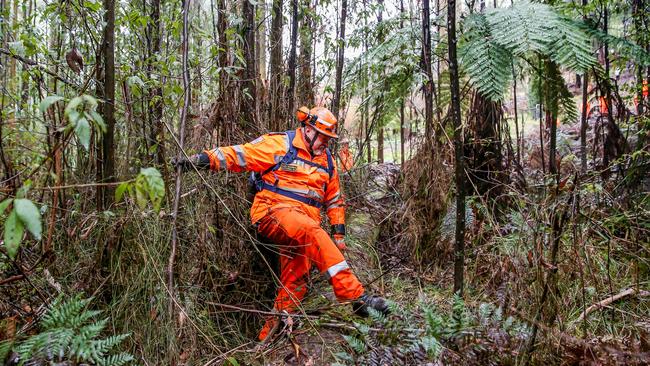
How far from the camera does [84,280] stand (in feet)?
8.70

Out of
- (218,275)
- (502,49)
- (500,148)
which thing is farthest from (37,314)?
(500,148)

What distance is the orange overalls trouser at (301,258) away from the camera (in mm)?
3426

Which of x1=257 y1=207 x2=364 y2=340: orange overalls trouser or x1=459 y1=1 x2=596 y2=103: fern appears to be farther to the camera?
x1=257 y1=207 x2=364 y2=340: orange overalls trouser

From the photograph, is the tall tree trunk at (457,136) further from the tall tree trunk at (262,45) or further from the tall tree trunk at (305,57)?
the tall tree trunk at (305,57)

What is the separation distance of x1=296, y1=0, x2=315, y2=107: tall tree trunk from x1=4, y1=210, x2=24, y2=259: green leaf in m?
3.51

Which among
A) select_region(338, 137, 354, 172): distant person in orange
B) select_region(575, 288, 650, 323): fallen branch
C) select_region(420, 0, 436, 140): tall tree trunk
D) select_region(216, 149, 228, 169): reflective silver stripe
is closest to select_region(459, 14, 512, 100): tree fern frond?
select_region(420, 0, 436, 140): tall tree trunk

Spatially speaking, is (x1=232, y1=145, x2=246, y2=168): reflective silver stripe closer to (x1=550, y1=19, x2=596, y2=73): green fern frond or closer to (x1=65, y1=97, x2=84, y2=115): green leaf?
(x1=65, y1=97, x2=84, y2=115): green leaf

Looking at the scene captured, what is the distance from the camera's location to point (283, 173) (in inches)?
150

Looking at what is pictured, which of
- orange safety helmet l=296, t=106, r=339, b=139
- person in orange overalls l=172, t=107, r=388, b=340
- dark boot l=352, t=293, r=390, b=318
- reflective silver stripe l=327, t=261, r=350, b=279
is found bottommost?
dark boot l=352, t=293, r=390, b=318

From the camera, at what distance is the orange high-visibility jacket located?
3.43m

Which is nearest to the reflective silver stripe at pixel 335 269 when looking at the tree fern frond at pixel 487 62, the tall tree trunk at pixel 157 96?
the tall tree trunk at pixel 157 96

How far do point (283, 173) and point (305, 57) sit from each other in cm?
201

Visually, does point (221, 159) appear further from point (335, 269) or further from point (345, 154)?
point (345, 154)

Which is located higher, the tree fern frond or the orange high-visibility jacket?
the tree fern frond
